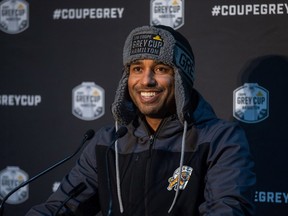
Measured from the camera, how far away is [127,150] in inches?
64.9

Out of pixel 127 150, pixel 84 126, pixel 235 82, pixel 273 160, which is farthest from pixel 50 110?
pixel 273 160

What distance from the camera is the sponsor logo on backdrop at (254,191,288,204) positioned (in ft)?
6.19

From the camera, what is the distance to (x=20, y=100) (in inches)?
87.6

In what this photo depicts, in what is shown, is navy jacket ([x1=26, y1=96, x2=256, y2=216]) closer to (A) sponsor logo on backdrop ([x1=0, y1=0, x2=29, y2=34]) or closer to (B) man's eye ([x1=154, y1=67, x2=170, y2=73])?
(B) man's eye ([x1=154, y1=67, x2=170, y2=73])

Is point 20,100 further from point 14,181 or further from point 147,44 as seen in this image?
point 147,44

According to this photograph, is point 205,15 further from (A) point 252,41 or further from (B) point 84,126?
(B) point 84,126

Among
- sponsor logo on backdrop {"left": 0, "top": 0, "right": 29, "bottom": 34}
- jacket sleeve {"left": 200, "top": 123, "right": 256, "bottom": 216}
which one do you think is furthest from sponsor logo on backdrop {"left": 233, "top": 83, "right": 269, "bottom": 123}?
sponsor logo on backdrop {"left": 0, "top": 0, "right": 29, "bottom": 34}

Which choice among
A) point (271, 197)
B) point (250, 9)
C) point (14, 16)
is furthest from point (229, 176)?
point (14, 16)

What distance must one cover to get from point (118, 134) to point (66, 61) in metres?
0.78

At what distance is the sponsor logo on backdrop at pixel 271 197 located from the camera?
189cm

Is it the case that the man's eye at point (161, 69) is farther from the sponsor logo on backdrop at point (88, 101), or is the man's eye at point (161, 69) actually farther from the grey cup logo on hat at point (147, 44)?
the sponsor logo on backdrop at point (88, 101)

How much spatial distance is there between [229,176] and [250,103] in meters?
0.59

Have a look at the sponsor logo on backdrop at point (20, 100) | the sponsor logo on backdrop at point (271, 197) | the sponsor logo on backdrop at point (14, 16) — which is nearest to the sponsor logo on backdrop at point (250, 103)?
the sponsor logo on backdrop at point (271, 197)

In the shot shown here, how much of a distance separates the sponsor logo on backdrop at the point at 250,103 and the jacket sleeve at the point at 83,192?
22.8 inches
